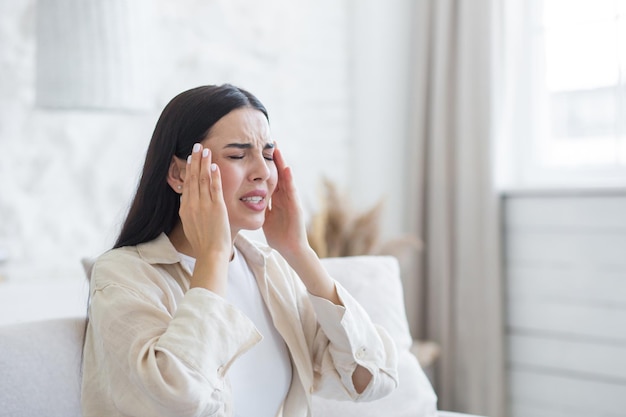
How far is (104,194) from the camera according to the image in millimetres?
2693

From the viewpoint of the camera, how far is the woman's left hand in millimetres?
1505

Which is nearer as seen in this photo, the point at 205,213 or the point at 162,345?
the point at 162,345

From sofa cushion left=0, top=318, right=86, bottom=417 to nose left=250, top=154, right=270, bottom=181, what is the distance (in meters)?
0.48

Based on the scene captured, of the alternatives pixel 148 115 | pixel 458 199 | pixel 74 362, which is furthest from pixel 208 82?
pixel 74 362

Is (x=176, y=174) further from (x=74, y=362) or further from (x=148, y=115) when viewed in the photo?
(x=148, y=115)

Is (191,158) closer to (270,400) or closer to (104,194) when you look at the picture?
(270,400)

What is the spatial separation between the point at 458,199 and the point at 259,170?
6.37 ft

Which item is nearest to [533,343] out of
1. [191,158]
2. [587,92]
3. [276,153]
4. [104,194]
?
[587,92]

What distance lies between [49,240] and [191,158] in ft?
4.70

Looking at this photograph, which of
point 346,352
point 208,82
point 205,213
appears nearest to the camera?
point 205,213

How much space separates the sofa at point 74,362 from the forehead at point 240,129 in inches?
19.2

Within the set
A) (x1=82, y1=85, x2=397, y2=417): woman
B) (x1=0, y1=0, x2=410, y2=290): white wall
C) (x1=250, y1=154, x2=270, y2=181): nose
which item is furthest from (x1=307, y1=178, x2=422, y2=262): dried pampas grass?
(x1=250, y1=154, x2=270, y2=181): nose

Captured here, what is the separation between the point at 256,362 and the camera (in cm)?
Answer: 146

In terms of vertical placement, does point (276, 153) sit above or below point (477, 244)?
above
